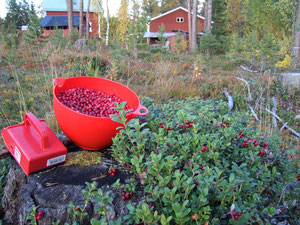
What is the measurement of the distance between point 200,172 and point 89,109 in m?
0.92

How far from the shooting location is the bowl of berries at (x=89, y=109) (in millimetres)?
1524

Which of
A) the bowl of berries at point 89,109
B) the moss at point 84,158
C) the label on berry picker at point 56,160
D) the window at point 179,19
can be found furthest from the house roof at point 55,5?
the label on berry picker at point 56,160

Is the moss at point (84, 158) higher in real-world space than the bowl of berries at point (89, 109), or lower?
lower

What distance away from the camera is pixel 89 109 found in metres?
1.76

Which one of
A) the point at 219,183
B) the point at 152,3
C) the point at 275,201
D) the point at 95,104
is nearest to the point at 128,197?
the point at 219,183

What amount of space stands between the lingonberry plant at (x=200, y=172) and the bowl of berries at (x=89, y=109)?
0.36 feet

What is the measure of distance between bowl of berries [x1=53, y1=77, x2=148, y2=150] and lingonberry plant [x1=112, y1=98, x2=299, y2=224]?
110 millimetres

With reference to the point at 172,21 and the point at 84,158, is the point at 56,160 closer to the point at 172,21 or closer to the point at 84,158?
the point at 84,158

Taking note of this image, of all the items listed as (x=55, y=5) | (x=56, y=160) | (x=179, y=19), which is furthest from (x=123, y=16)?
(x=55, y=5)

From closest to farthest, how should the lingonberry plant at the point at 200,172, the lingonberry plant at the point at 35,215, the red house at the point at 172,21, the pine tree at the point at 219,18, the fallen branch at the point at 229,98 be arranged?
the lingonberry plant at the point at 200,172
the lingonberry plant at the point at 35,215
the fallen branch at the point at 229,98
the pine tree at the point at 219,18
the red house at the point at 172,21

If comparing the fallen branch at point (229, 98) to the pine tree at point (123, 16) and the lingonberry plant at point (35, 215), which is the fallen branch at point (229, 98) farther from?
the pine tree at point (123, 16)

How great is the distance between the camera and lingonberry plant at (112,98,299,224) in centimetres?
110

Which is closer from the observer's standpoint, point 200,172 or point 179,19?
point 200,172

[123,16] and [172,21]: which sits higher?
[172,21]
